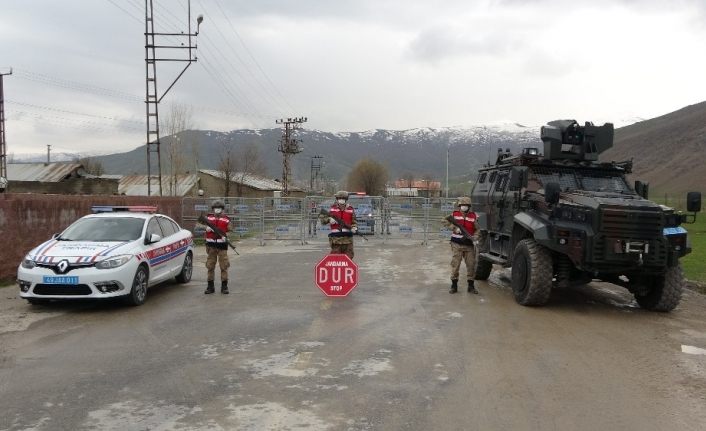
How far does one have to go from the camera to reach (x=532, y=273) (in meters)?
8.80

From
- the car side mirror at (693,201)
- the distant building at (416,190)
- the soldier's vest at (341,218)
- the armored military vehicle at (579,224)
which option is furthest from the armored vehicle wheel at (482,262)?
the distant building at (416,190)

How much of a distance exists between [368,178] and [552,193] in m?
103

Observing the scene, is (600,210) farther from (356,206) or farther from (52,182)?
(52,182)

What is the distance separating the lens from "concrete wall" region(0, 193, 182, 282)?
1152 centimetres

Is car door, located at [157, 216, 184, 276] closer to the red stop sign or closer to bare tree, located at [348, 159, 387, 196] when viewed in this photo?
the red stop sign

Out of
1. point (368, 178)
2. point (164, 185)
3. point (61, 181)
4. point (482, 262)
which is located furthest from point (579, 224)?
point (368, 178)

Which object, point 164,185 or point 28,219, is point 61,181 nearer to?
point 164,185

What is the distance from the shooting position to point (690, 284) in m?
11.8

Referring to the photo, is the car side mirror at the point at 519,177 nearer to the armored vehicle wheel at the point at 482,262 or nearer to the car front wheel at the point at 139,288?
the armored vehicle wheel at the point at 482,262

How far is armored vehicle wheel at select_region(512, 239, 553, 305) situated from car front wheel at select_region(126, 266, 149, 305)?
19.4 ft

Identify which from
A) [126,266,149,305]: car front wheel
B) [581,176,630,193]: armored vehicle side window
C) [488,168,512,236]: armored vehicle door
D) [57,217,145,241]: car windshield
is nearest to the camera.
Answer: [126,266,149,305]: car front wheel

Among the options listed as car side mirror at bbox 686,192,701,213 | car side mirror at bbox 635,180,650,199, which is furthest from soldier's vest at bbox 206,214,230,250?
car side mirror at bbox 686,192,701,213

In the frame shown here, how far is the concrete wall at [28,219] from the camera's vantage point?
11516 mm

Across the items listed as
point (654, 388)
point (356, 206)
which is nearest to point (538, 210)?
point (654, 388)
